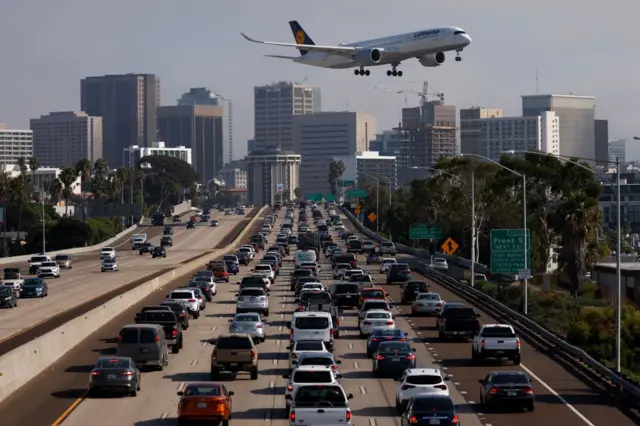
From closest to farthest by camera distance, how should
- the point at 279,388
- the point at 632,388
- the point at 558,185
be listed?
1. the point at 632,388
2. the point at 279,388
3. the point at 558,185

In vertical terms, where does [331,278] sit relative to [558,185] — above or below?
below

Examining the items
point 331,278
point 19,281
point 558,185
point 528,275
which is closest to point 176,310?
point 528,275

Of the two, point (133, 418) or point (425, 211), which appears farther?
point (425, 211)

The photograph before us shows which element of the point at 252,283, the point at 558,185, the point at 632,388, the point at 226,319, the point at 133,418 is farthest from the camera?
the point at 558,185

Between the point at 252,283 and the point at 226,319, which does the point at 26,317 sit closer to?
the point at 226,319

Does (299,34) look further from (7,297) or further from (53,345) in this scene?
(53,345)

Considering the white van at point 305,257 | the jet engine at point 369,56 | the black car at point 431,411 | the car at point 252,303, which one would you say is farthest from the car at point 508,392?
the white van at point 305,257

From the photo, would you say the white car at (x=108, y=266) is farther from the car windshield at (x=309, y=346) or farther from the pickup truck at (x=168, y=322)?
the car windshield at (x=309, y=346)
